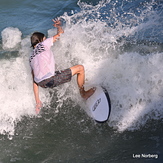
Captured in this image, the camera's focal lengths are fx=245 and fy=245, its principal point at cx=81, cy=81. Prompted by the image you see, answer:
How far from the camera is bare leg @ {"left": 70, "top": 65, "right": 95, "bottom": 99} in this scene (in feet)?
15.5

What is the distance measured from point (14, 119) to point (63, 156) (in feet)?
5.08

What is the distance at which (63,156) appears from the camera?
418 centimetres

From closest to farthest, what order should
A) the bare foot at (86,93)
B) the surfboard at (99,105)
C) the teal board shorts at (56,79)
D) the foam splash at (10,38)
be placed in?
1. the teal board shorts at (56,79)
2. the surfboard at (99,105)
3. the bare foot at (86,93)
4. the foam splash at (10,38)

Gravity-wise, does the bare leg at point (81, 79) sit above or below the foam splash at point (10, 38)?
below

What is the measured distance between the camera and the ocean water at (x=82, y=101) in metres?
4.24

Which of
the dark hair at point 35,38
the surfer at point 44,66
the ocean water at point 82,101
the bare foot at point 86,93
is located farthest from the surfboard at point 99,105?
the dark hair at point 35,38

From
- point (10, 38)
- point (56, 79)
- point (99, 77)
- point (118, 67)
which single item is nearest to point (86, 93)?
point (99, 77)

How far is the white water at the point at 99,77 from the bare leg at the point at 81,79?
309 mm

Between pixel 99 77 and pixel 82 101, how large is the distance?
2.28ft

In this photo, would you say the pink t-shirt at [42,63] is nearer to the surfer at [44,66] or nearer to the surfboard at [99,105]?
the surfer at [44,66]

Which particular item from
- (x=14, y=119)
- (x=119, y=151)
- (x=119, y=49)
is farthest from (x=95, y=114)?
(x=119, y=49)

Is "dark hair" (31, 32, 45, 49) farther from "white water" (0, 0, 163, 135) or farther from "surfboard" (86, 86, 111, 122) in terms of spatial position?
"surfboard" (86, 86, 111, 122)

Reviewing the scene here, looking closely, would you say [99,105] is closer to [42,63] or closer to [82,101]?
[82,101]

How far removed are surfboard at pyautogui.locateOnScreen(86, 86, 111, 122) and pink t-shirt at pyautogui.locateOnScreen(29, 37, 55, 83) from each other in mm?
1128
